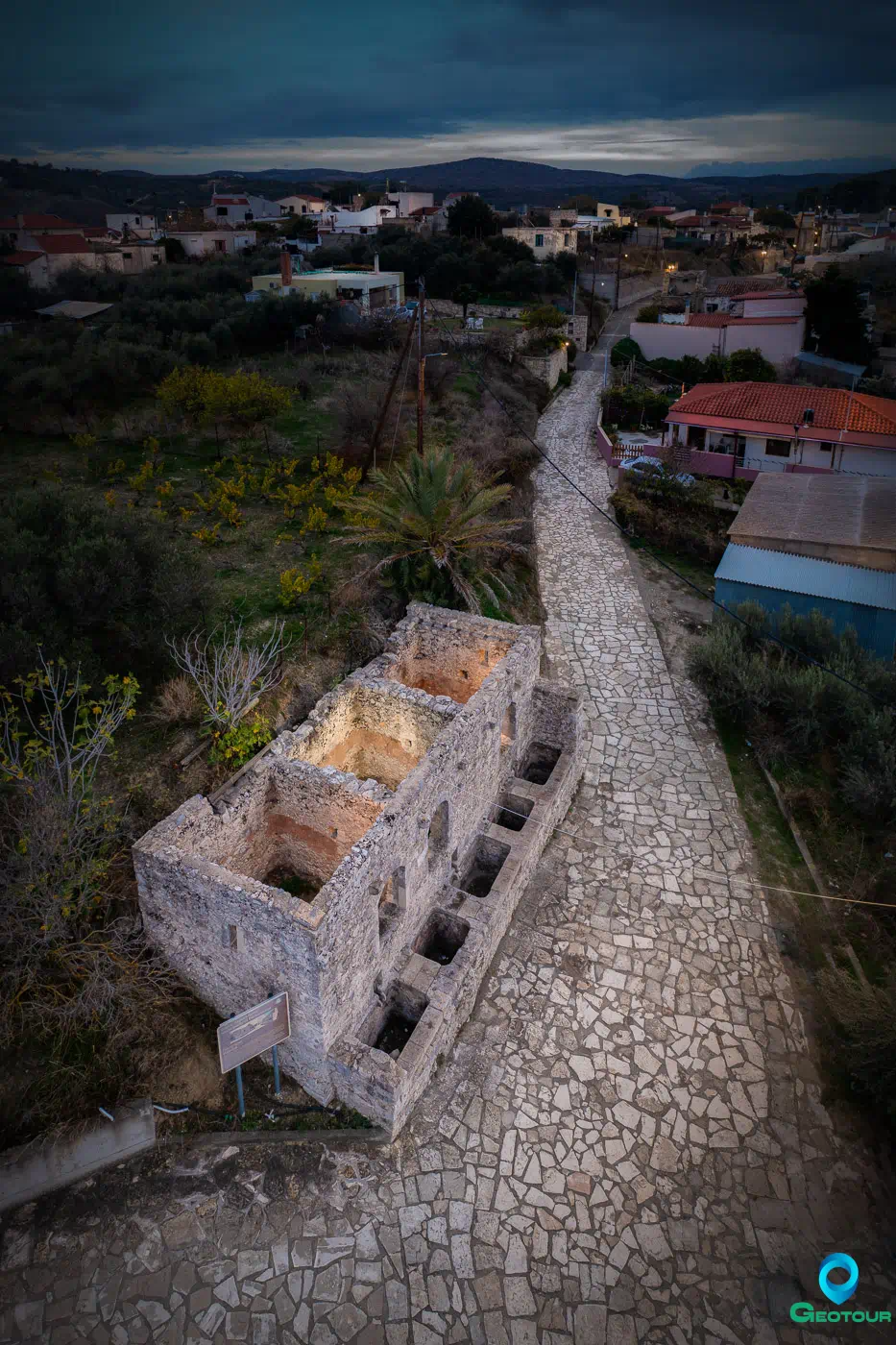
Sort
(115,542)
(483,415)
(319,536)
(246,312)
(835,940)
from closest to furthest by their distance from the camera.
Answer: (835,940), (115,542), (319,536), (483,415), (246,312)

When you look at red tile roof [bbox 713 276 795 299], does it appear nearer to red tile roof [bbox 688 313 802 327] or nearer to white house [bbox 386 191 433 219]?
red tile roof [bbox 688 313 802 327]

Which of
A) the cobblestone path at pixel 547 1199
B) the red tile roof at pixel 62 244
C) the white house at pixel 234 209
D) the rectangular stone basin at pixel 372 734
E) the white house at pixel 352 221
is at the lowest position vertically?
the cobblestone path at pixel 547 1199

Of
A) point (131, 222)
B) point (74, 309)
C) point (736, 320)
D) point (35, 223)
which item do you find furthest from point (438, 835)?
point (131, 222)

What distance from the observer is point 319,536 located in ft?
50.0

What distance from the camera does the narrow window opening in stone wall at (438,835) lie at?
848 cm

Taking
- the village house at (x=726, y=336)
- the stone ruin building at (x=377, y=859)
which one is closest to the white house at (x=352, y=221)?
the village house at (x=726, y=336)

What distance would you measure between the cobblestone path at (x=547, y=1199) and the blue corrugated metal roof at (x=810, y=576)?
772 centimetres

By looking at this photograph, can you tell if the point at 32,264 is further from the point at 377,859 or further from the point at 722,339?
the point at 377,859

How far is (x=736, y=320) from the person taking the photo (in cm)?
3331

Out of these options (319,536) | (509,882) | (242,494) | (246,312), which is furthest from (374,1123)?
(246,312)

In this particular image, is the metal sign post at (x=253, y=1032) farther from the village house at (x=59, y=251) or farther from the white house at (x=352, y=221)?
the white house at (x=352, y=221)

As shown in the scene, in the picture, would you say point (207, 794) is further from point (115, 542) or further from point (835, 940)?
point (835, 940)

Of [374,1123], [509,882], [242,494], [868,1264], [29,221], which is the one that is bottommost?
[868,1264]

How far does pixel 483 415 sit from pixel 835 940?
1893 cm
